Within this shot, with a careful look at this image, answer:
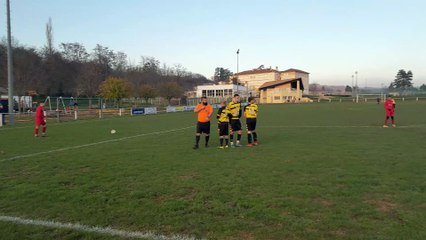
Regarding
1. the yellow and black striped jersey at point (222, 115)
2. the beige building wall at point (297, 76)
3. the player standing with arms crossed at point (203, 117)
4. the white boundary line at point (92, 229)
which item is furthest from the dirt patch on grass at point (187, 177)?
the beige building wall at point (297, 76)

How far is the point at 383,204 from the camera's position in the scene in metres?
5.31

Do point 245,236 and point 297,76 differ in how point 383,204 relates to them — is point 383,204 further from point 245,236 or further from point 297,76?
point 297,76

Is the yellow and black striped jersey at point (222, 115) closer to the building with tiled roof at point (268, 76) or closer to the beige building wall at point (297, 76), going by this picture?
the building with tiled roof at point (268, 76)

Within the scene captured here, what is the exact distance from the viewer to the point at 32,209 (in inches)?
208

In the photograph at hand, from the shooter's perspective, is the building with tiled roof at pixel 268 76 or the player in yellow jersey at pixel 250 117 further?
the building with tiled roof at pixel 268 76

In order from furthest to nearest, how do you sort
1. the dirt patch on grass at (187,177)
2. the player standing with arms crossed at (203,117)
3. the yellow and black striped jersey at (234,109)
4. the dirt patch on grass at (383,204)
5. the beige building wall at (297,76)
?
the beige building wall at (297,76) → the yellow and black striped jersey at (234,109) → the player standing with arms crossed at (203,117) → the dirt patch on grass at (187,177) → the dirt patch on grass at (383,204)

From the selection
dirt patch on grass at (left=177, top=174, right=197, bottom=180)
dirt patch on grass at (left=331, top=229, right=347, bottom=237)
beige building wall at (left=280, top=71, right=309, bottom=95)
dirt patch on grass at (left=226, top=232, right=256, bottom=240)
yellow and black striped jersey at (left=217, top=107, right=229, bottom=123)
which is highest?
beige building wall at (left=280, top=71, right=309, bottom=95)

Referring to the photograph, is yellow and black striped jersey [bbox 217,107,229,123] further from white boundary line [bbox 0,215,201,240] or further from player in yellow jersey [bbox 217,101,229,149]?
white boundary line [bbox 0,215,201,240]

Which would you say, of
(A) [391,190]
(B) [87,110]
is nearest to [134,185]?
(A) [391,190]

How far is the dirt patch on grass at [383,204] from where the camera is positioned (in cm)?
509

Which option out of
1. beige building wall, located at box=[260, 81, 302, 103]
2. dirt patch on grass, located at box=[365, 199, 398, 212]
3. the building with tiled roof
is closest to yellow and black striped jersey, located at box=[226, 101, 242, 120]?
dirt patch on grass, located at box=[365, 199, 398, 212]

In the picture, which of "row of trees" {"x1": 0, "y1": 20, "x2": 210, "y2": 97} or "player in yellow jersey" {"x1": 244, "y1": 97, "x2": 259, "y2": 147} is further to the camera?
"row of trees" {"x1": 0, "y1": 20, "x2": 210, "y2": 97}

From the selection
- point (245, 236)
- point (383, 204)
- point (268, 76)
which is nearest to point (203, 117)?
point (383, 204)

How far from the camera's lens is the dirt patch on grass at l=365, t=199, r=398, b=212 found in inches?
200
